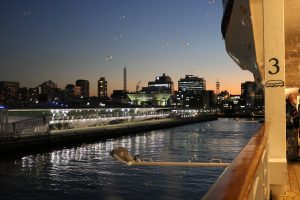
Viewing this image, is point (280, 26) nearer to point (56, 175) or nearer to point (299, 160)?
point (299, 160)

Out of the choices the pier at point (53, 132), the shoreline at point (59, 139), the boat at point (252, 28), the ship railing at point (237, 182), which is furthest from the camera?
the pier at point (53, 132)

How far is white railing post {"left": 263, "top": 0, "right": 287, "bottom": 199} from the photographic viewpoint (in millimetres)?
5105

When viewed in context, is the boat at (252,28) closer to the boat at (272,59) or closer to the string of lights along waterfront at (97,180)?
the boat at (272,59)

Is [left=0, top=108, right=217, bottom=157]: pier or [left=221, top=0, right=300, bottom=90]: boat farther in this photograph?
[left=0, top=108, right=217, bottom=157]: pier

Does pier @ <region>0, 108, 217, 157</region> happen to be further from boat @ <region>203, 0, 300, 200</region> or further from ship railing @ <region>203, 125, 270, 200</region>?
ship railing @ <region>203, 125, 270, 200</region>

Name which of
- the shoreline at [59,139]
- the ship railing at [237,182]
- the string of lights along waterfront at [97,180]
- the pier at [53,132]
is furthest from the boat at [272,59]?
the pier at [53,132]

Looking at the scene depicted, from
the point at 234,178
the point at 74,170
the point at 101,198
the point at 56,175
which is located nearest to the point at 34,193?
the point at 101,198

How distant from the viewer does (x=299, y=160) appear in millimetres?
8039

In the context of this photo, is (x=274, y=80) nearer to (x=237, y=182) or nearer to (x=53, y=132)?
(x=237, y=182)

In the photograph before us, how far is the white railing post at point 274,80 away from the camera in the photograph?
511 centimetres

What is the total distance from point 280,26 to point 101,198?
35.6 ft

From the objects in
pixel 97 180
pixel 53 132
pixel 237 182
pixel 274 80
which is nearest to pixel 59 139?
pixel 53 132

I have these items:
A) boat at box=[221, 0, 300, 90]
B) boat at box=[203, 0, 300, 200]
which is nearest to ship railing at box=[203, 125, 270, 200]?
boat at box=[203, 0, 300, 200]

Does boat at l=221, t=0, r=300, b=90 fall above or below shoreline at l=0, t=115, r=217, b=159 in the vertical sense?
above
